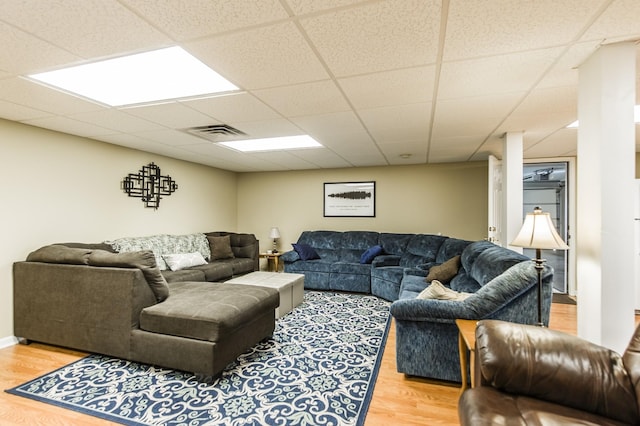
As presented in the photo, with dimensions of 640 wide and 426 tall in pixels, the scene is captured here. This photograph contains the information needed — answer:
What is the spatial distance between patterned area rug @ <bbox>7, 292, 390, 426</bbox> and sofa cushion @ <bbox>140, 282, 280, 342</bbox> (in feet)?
1.18

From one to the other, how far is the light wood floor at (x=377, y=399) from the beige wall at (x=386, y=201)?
3461mm

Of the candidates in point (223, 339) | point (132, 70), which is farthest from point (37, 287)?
point (132, 70)

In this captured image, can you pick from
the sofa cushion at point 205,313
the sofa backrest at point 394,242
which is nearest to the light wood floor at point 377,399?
the sofa cushion at point 205,313

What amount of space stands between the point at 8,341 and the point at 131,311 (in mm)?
1636

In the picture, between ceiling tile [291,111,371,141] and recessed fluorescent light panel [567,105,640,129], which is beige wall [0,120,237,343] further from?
recessed fluorescent light panel [567,105,640,129]

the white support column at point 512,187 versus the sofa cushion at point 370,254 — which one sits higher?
the white support column at point 512,187

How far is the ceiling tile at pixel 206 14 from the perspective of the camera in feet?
4.40

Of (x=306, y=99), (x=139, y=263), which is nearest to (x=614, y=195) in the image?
(x=306, y=99)

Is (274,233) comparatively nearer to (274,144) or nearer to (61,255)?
(274,144)

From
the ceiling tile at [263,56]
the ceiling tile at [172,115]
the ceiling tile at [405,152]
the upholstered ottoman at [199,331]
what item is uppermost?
the ceiling tile at [405,152]

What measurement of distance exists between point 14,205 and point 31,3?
258 centimetres

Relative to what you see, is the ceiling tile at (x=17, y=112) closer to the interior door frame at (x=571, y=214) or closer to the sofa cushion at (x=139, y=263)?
the sofa cushion at (x=139, y=263)

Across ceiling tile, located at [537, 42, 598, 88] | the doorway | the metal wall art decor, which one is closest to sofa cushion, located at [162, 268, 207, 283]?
the metal wall art decor

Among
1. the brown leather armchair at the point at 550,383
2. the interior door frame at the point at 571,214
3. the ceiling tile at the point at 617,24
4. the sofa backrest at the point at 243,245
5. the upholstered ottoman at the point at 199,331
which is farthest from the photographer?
the sofa backrest at the point at 243,245
